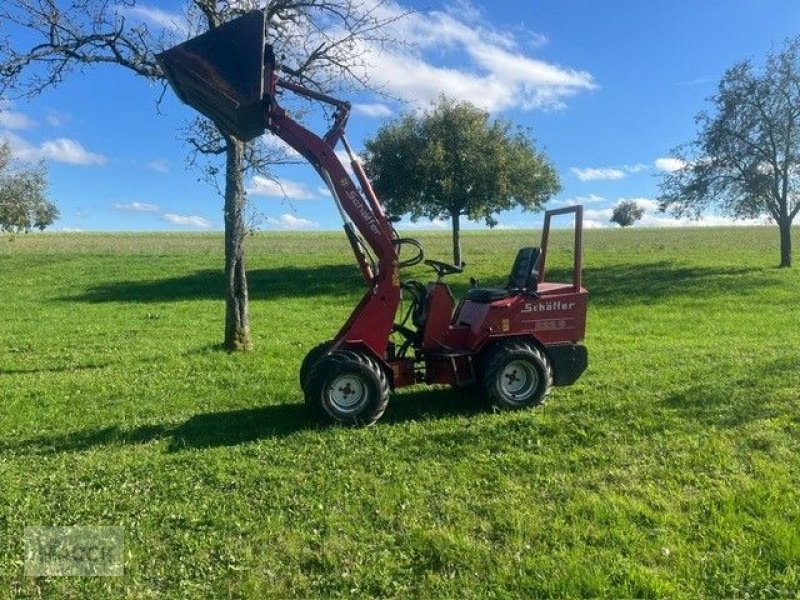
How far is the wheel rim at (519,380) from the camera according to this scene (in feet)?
24.3

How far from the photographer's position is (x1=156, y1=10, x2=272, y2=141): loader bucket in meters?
6.64

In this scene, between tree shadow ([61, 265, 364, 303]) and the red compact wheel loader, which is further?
tree shadow ([61, 265, 364, 303])

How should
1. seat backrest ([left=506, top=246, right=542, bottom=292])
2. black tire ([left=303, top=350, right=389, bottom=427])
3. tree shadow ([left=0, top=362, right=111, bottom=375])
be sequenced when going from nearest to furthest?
black tire ([left=303, top=350, right=389, bottom=427]), seat backrest ([left=506, top=246, right=542, bottom=292]), tree shadow ([left=0, top=362, right=111, bottom=375])

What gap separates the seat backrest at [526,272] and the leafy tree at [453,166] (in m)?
20.7

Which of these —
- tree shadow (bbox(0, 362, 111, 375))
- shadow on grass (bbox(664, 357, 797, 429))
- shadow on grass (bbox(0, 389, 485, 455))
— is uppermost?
shadow on grass (bbox(664, 357, 797, 429))

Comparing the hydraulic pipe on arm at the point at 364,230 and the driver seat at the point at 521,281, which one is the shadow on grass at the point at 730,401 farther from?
the hydraulic pipe on arm at the point at 364,230

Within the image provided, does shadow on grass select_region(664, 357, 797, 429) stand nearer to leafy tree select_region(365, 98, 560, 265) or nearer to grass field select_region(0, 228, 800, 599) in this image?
grass field select_region(0, 228, 800, 599)

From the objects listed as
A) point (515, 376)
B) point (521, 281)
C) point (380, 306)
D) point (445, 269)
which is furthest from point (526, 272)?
point (380, 306)

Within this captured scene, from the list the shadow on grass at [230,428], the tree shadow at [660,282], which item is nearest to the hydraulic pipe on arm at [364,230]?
the shadow on grass at [230,428]

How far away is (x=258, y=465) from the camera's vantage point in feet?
19.1

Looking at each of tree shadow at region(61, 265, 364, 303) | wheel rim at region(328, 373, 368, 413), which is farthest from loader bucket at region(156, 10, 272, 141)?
tree shadow at region(61, 265, 364, 303)

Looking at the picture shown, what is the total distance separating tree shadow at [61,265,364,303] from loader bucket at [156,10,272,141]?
16.8 metres

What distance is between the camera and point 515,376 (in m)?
7.48

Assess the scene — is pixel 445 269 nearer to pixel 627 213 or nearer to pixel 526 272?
pixel 526 272
